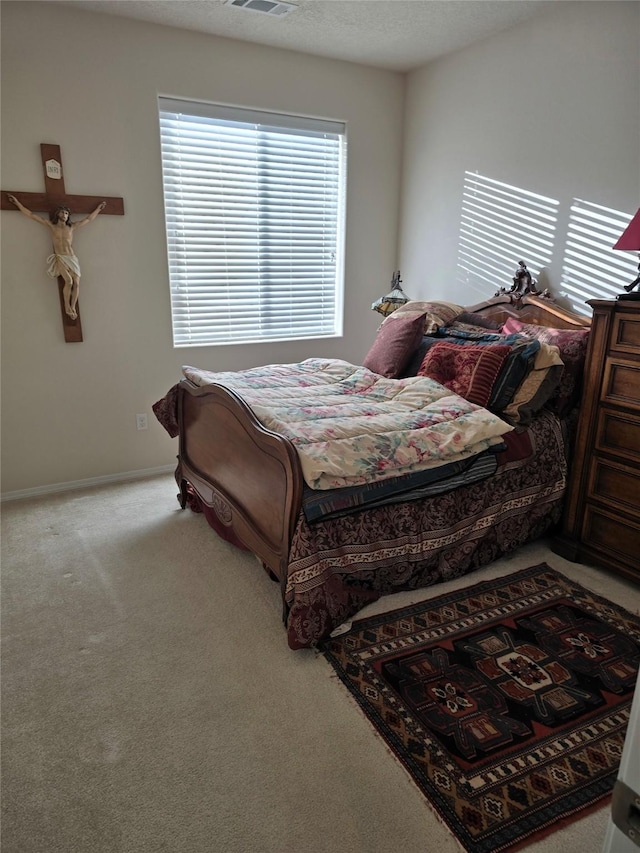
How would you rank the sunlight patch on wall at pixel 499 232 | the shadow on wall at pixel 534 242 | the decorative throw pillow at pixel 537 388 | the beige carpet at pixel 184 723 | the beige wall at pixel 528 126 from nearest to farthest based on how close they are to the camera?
the beige carpet at pixel 184 723, the decorative throw pillow at pixel 537 388, the beige wall at pixel 528 126, the shadow on wall at pixel 534 242, the sunlight patch on wall at pixel 499 232

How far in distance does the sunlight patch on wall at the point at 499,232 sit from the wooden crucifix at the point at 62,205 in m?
2.28

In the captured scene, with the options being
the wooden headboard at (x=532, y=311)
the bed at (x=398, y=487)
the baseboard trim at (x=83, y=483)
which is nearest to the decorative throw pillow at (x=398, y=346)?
the bed at (x=398, y=487)

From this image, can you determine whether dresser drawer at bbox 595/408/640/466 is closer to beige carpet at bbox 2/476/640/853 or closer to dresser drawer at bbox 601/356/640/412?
dresser drawer at bbox 601/356/640/412

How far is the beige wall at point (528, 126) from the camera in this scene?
2.85m

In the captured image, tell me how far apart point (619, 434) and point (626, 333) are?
17.4 inches

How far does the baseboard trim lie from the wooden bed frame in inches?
25.5

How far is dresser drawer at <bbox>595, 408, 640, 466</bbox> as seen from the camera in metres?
2.44

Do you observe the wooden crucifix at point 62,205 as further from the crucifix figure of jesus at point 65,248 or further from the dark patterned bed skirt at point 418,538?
the dark patterned bed skirt at point 418,538

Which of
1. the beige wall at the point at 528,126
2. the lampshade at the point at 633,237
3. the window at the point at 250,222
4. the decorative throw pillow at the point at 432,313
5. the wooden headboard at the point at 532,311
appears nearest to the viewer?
the lampshade at the point at 633,237

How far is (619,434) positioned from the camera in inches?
98.7

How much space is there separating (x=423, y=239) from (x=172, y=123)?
193 centimetres

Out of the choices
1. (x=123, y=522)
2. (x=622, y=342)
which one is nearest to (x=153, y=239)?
(x=123, y=522)

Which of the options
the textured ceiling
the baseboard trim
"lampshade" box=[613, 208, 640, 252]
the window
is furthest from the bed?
the textured ceiling

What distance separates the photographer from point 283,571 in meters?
2.11
